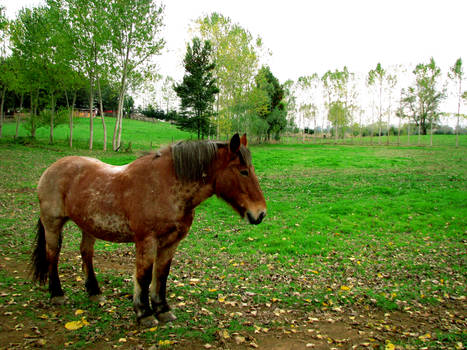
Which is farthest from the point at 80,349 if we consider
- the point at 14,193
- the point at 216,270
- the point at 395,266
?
the point at 14,193

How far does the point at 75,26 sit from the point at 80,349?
1236 inches

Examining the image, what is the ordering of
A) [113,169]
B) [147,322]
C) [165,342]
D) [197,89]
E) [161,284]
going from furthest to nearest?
1. [197,89]
2. [113,169]
3. [161,284]
4. [147,322]
5. [165,342]

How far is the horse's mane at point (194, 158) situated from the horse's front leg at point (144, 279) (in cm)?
103

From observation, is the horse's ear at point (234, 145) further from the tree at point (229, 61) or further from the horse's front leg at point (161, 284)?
the tree at point (229, 61)

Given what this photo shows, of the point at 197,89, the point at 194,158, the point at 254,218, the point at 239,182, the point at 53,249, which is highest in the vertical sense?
the point at 197,89

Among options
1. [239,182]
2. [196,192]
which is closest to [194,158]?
[196,192]

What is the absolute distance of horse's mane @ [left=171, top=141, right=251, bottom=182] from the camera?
165 inches

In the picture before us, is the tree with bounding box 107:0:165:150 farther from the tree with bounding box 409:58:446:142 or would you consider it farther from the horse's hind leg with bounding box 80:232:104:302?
the tree with bounding box 409:58:446:142

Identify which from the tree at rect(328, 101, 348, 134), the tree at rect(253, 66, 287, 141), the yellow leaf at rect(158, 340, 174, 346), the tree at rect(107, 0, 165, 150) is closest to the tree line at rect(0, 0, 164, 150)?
the tree at rect(107, 0, 165, 150)

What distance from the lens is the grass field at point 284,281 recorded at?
4281 millimetres

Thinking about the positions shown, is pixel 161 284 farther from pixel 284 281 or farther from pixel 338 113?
pixel 338 113

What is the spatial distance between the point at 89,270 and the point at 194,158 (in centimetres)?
281

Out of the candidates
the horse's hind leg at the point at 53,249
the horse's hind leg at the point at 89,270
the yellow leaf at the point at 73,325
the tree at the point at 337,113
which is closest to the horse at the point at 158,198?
the horse's hind leg at the point at 53,249

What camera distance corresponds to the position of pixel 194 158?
4.22 meters
